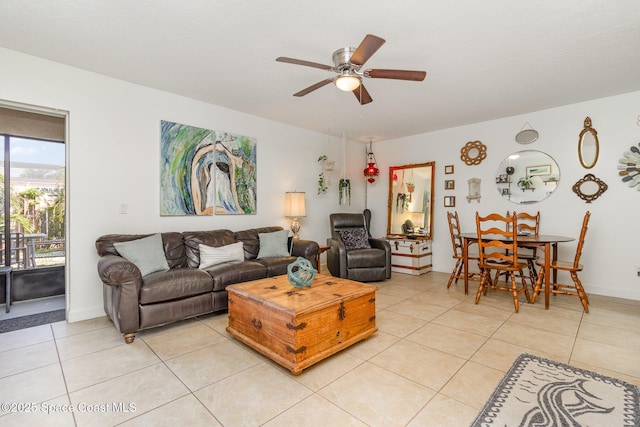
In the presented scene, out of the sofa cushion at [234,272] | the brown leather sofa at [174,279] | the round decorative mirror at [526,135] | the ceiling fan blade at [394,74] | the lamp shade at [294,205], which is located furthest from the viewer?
the lamp shade at [294,205]

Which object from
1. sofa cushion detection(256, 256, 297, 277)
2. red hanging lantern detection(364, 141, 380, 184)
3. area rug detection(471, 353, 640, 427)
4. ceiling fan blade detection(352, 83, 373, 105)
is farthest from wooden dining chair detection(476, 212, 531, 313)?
red hanging lantern detection(364, 141, 380, 184)

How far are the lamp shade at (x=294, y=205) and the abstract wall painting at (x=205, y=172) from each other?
1.76 ft

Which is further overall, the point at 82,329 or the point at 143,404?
the point at 82,329

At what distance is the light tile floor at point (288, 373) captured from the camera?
1676 mm

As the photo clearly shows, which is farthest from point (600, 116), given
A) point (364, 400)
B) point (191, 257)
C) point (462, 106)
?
point (191, 257)

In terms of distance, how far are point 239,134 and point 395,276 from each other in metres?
3.29

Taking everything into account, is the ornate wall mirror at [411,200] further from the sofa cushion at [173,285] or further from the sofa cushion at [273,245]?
the sofa cushion at [173,285]

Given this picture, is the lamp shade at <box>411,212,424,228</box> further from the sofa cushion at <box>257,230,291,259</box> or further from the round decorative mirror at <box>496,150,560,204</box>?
the sofa cushion at <box>257,230,291,259</box>

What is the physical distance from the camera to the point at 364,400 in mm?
1790

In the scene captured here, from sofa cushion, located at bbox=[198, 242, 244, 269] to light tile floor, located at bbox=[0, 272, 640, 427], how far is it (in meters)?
0.58

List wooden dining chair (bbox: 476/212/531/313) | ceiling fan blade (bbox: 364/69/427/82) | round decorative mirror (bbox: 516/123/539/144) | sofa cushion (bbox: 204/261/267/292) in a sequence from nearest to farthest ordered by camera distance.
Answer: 1. ceiling fan blade (bbox: 364/69/427/82)
2. sofa cushion (bbox: 204/261/267/292)
3. wooden dining chair (bbox: 476/212/531/313)
4. round decorative mirror (bbox: 516/123/539/144)

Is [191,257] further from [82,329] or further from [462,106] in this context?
[462,106]

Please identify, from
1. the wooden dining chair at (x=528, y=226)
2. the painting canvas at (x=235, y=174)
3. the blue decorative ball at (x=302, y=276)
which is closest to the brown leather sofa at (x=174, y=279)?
the painting canvas at (x=235, y=174)

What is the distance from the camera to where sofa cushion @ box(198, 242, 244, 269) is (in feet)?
11.0
